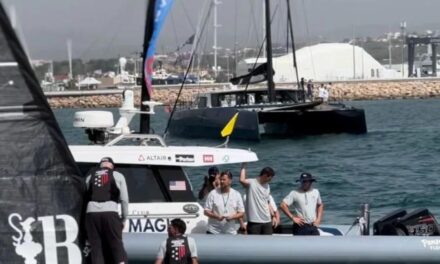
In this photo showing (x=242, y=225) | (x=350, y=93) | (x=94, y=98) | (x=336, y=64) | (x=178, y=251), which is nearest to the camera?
(x=178, y=251)

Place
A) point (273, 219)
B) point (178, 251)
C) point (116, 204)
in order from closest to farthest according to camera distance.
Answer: point (116, 204) < point (178, 251) < point (273, 219)

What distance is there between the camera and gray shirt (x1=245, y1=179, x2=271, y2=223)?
11.1 m

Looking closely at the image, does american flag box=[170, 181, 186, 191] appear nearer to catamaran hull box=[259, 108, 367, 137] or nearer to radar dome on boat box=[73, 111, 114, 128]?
radar dome on boat box=[73, 111, 114, 128]

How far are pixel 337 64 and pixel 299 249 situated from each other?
406ft

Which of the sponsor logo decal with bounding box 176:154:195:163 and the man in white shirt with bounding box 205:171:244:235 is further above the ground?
the sponsor logo decal with bounding box 176:154:195:163

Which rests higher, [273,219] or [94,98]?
[273,219]

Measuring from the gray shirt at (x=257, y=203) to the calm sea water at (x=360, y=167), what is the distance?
631cm

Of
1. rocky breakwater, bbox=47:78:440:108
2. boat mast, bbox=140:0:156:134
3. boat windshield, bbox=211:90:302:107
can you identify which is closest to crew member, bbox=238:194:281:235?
boat mast, bbox=140:0:156:134

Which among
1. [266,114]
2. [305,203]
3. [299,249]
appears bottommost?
[266,114]

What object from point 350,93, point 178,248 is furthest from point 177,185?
point 350,93

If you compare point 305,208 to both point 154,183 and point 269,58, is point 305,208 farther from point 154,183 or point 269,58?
point 269,58

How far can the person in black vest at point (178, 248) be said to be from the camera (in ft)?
28.7

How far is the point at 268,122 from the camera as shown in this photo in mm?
41125

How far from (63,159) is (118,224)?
4.72 ft
